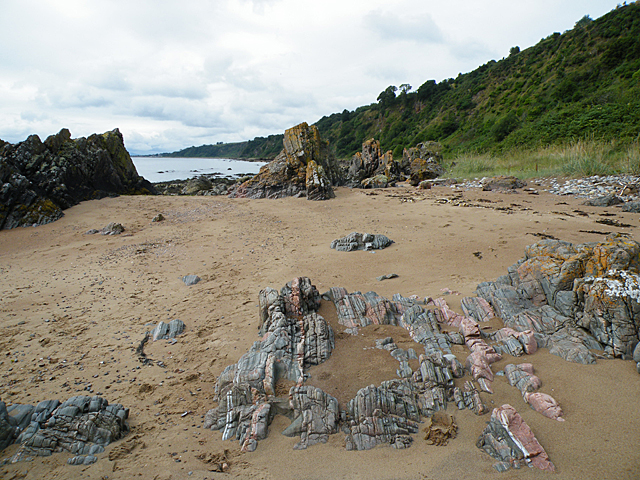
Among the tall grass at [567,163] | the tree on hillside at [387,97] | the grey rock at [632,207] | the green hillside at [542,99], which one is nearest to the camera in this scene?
the grey rock at [632,207]

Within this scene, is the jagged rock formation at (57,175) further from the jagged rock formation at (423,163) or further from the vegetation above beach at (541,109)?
the vegetation above beach at (541,109)

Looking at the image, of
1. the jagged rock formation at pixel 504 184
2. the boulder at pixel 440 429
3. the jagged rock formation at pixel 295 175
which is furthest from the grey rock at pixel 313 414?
the jagged rock formation at pixel 295 175

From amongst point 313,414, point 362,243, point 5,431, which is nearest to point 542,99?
point 362,243

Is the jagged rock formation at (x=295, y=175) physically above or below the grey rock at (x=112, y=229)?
above

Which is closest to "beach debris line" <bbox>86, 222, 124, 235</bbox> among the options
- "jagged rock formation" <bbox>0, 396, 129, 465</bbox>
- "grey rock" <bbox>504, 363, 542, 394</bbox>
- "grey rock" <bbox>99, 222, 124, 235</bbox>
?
"grey rock" <bbox>99, 222, 124, 235</bbox>

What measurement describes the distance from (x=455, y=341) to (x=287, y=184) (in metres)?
14.6

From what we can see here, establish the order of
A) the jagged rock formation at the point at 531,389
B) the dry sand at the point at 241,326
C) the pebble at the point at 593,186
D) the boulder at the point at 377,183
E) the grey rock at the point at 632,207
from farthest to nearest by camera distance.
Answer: the boulder at the point at 377,183
the pebble at the point at 593,186
the grey rock at the point at 632,207
the jagged rock formation at the point at 531,389
the dry sand at the point at 241,326

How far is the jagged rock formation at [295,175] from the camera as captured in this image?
16.0m

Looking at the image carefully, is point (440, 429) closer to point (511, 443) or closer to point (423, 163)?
point (511, 443)

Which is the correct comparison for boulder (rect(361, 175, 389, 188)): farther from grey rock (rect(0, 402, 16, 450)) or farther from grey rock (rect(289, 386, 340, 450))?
grey rock (rect(0, 402, 16, 450))

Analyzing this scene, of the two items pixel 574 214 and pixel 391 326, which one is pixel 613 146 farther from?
pixel 391 326

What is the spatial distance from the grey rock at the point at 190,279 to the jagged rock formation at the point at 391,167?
1428cm

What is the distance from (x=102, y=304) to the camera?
219 inches

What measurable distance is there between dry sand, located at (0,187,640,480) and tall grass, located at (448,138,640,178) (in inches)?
120
